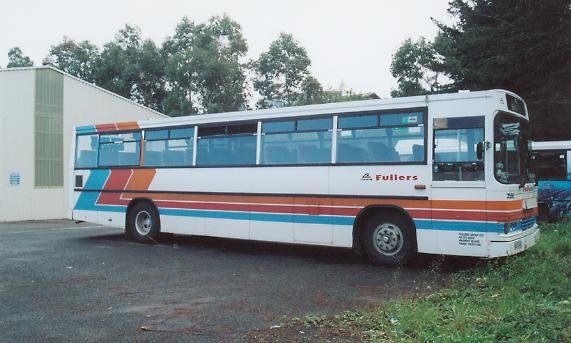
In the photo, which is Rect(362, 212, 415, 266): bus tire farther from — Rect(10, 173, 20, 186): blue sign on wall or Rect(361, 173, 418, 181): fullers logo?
Rect(10, 173, 20, 186): blue sign on wall

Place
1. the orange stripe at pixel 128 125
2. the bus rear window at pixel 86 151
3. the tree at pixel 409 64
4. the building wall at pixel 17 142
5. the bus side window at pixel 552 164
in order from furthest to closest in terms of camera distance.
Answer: the tree at pixel 409 64
the building wall at pixel 17 142
the bus side window at pixel 552 164
the bus rear window at pixel 86 151
the orange stripe at pixel 128 125

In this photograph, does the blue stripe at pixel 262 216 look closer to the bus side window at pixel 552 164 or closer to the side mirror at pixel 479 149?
the side mirror at pixel 479 149

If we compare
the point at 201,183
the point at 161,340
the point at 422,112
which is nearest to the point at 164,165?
the point at 201,183

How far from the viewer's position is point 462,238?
9172mm

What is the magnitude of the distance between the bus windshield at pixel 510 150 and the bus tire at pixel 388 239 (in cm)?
184

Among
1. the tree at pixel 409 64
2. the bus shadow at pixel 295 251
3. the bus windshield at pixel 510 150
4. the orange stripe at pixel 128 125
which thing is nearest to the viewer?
the bus windshield at pixel 510 150

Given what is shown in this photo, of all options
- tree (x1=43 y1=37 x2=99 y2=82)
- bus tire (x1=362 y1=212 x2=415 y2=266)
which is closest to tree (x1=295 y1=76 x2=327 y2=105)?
tree (x1=43 y1=37 x2=99 y2=82)

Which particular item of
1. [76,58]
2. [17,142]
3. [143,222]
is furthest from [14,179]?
[76,58]

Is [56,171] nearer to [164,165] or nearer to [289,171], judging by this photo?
[164,165]

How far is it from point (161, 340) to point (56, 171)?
24139 millimetres

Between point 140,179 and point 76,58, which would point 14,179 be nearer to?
point 140,179

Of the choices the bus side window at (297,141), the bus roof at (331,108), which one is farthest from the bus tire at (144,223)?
the bus side window at (297,141)

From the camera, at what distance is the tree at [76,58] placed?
173 ft

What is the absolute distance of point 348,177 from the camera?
10398 mm
